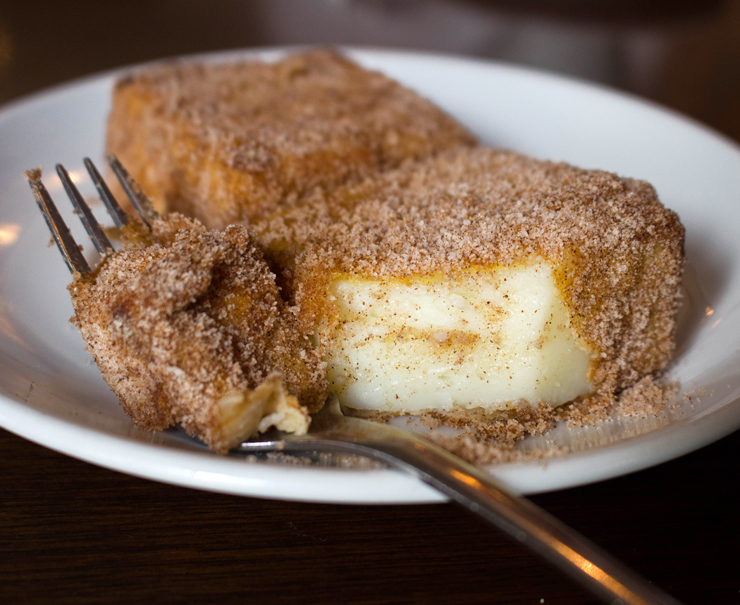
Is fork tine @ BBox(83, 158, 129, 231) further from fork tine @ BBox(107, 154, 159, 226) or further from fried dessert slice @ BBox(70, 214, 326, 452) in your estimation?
fried dessert slice @ BBox(70, 214, 326, 452)

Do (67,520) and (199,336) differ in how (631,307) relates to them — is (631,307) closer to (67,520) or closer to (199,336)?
(199,336)

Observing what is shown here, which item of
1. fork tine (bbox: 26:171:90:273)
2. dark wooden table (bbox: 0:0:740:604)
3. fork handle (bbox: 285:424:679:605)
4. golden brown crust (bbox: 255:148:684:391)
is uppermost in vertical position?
golden brown crust (bbox: 255:148:684:391)

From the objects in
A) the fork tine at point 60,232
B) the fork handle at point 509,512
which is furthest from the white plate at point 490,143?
the fork tine at point 60,232

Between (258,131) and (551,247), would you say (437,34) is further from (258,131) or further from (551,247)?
(551,247)

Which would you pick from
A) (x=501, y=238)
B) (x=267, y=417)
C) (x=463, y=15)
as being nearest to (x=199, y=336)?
(x=267, y=417)

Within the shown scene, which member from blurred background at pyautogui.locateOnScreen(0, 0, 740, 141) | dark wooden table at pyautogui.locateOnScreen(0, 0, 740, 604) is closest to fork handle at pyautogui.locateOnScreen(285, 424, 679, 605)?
dark wooden table at pyautogui.locateOnScreen(0, 0, 740, 604)

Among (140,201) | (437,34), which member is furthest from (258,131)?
(437,34)

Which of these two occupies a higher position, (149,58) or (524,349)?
(524,349)
